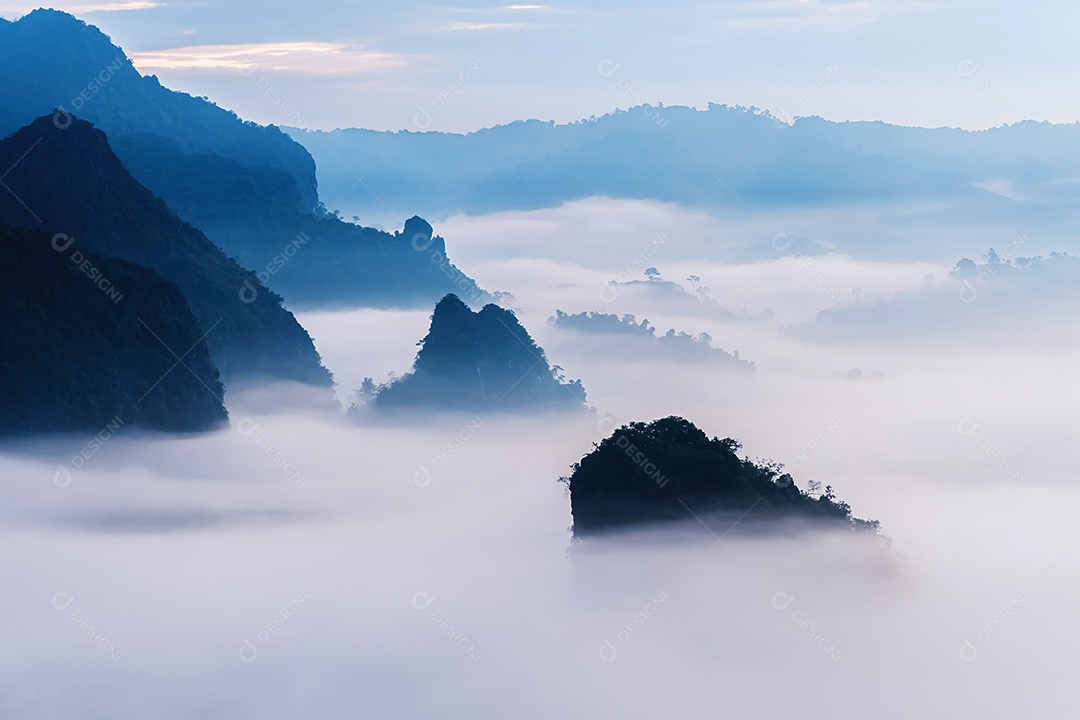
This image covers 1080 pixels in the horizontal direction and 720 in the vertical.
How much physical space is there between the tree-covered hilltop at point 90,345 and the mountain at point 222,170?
60.9 metres

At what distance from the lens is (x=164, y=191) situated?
127625 millimetres

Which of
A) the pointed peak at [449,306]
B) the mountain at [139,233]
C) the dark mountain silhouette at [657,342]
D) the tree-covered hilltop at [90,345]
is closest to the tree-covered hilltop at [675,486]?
the tree-covered hilltop at [90,345]

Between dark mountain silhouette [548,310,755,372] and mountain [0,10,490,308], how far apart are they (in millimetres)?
17844

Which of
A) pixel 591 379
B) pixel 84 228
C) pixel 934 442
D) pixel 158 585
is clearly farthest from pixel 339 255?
pixel 158 585

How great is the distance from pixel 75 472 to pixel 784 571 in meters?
38.4

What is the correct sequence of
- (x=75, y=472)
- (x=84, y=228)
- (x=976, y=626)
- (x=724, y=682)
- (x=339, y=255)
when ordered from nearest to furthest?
(x=724, y=682)
(x=976, y=626)
(x=75, y=472)
(x=84, y=228)
(x=339, y=255)

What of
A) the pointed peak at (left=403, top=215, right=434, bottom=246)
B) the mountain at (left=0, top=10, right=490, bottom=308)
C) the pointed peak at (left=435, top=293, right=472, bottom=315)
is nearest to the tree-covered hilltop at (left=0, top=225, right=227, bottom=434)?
the pointed peak at (left=435, top=293, right=472, bottom=315)

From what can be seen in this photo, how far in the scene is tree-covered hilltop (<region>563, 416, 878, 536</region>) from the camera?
42594mm

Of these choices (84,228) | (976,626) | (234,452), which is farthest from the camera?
(84,228)

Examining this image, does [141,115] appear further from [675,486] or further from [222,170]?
[675,486]

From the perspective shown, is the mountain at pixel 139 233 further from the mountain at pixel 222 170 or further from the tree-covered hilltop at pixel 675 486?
the tree-covered hilltop at pixel 675 486

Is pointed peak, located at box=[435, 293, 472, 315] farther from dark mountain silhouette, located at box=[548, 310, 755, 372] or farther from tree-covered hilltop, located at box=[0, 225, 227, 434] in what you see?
dark mountain silhouette, located at box=[548, 310, 755, 372]

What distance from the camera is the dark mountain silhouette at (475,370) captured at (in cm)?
9400

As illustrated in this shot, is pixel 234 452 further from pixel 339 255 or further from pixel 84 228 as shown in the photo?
pixel 339 255
